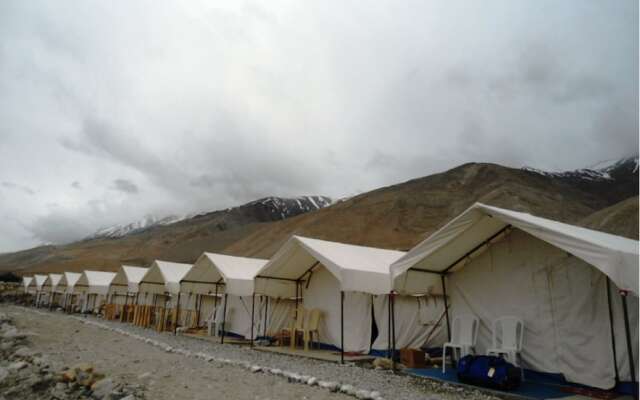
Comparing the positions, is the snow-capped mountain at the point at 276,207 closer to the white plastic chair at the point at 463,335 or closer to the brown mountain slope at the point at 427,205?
the brown mountain slope at the point at 427,205

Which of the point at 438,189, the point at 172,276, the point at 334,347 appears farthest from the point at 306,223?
the point at 334,347

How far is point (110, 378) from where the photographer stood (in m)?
6.18

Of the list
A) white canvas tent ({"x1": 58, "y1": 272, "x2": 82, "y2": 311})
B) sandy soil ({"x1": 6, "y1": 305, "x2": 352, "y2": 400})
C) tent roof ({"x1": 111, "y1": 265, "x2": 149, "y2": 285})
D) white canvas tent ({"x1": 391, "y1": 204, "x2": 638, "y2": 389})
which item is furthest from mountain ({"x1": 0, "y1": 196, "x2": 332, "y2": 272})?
white canvas tent ({"x1": 391, "y1": 204, "x2": 638, "y2": 389})

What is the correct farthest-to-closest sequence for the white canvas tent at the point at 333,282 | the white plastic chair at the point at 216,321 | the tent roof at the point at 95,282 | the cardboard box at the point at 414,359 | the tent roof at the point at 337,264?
the tent roof at the point at 95,282, the white plastic chair at the point at 216,321, the white canvas tent at the point at 333,282, the tent roof at the point at 337,264, the cardboard box at the point at 414,359

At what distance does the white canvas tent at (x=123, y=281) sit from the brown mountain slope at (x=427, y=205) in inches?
918

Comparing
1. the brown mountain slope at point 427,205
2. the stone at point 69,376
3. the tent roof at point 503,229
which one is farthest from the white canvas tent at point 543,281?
the brown mountain slope at point 427,205

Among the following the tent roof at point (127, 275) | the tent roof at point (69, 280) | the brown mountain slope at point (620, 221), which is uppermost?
the brown mountain slope at point (620, 221)

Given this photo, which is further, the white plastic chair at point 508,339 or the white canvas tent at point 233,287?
the white canvas tent at point 233,287

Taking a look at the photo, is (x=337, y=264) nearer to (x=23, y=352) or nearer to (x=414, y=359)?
(x=414, y=359)

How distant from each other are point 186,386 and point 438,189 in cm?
5105

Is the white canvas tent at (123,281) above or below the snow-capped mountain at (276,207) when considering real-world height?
below

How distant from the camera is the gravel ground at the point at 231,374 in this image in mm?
5750

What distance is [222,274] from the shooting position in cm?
1313

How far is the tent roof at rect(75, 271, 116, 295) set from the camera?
2458cm
